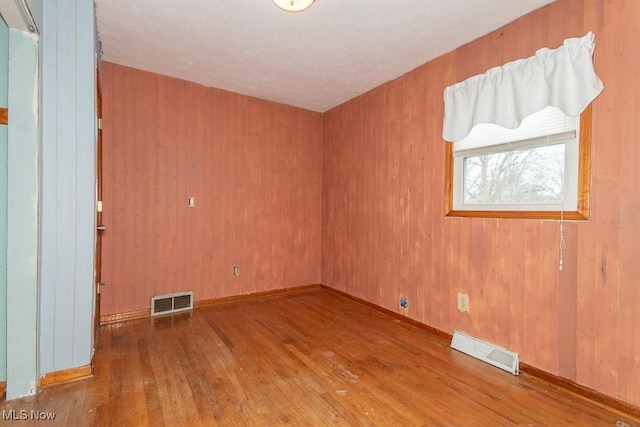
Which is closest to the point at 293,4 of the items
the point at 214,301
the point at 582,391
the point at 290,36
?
the point at 290,36

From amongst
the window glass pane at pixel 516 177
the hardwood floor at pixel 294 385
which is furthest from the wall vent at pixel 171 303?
the window glass pane at pixel 516 177

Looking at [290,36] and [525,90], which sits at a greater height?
[290,36]

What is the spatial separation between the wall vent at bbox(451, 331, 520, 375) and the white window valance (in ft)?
5.53

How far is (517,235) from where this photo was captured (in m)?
2.34

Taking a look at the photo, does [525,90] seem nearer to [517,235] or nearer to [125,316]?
[517,235]

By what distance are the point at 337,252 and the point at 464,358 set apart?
217cm

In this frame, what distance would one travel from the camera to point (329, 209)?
179 inches

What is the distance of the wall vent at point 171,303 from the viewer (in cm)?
340

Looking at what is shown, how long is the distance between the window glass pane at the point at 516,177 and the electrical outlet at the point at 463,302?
81 cm

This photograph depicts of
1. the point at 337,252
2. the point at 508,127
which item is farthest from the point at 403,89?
the point at 337,252

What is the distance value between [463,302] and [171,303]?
9.85ft

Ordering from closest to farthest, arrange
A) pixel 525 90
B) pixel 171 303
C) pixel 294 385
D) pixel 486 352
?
pixel 294 385 < pixel 525 90 < pixel 486 352 < pixel 171 303

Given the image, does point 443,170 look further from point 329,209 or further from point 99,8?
point 99,8

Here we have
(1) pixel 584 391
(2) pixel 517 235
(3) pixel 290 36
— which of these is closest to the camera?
(1) pixel 584 391
